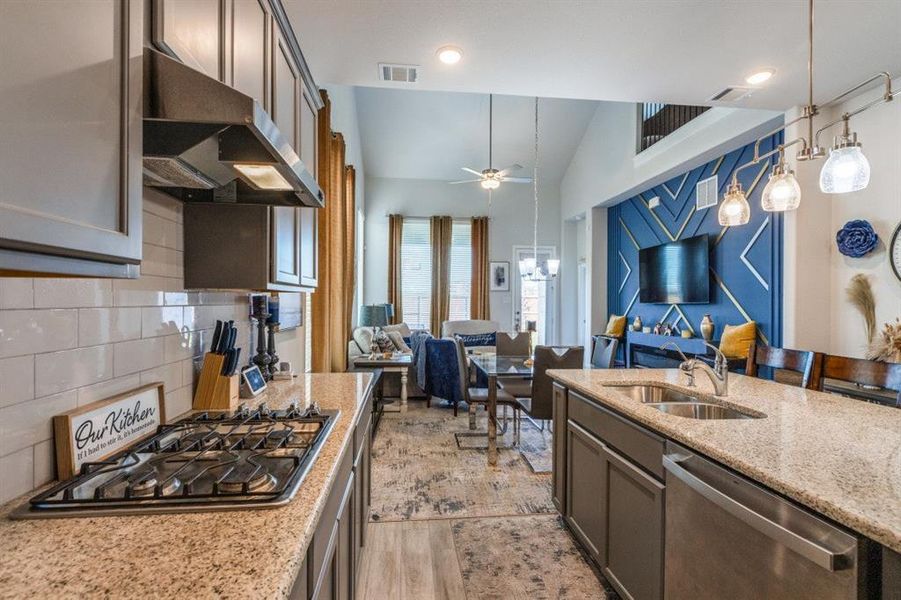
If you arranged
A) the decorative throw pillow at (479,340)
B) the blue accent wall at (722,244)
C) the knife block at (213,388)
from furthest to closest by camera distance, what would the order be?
the decorative throw pillow at (479,340) → the blue accent wall at (722,244) → the knife block at (213,388)

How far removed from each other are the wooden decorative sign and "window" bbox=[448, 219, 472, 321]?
688cm

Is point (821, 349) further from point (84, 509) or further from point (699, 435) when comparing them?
point (84, 509)

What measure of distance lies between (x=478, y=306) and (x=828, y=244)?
516 cm

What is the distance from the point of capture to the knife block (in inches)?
65.3

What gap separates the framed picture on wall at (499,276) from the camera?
325 inches

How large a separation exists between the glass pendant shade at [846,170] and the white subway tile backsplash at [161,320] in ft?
8.21

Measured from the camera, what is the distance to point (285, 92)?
1703 mm

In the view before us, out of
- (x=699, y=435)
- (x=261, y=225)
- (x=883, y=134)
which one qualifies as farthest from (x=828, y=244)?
(x=261, y=225)

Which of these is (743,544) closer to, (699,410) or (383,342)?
(699,410)

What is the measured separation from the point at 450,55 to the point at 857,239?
11.0 ft

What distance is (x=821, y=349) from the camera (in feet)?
12.1

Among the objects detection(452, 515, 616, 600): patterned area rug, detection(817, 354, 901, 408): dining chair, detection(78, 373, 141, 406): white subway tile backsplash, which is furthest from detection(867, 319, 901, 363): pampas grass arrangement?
detection(78, 373, 141, 406): white subway tile backsplash

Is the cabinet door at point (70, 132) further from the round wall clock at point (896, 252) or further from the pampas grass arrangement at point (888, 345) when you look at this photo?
the round wall clock at point (896, 252)

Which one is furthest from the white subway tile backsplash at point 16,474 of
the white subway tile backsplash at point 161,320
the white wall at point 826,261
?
the white wall at point 826,261
